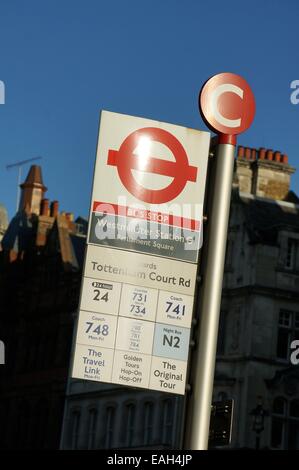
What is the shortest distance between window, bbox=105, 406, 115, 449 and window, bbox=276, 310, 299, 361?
31.3 feet

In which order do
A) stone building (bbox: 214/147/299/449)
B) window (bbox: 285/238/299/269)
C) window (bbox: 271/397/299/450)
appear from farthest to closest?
window (bbox: 285/238/299/269) → stone building (bbox: 214/147/299/449) → window (bbox: 271/397/299/450)

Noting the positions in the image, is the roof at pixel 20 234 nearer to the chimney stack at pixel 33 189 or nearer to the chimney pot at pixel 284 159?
the chimney stack at pixel 33 189

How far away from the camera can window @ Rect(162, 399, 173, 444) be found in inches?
1887

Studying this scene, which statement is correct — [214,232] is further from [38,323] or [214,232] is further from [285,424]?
[38,323]

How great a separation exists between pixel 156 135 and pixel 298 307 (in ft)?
122

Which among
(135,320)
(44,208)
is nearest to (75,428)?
(44,208)

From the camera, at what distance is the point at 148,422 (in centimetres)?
4981

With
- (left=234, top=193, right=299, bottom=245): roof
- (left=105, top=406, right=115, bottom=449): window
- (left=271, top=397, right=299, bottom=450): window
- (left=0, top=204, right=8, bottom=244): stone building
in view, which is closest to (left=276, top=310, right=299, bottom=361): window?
(left=271, top=397, right=299, bottom=450): window

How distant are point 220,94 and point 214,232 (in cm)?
134

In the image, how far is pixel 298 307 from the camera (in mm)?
47500

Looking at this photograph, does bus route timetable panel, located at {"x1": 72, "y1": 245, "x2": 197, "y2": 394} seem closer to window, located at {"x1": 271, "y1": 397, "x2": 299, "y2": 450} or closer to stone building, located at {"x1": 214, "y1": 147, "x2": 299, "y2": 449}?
stone building, located at {"x1": 214, "y1": 147, "x2": 299, "y2": 449}

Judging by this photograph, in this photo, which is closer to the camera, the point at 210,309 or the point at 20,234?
the point at 210,309

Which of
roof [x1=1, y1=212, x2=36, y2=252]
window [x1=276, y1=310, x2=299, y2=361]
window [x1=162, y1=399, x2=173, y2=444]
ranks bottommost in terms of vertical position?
window [x1=162, y1=399, x2=173, y2=444]

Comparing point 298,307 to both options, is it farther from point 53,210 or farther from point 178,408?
point 53,210
